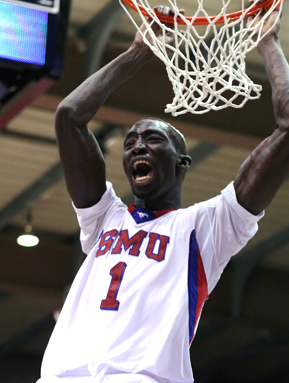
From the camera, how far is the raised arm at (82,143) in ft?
11.9

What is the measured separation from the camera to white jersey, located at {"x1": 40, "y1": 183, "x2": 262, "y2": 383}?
316cm

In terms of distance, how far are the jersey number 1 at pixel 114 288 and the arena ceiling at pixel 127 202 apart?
252 centimetres

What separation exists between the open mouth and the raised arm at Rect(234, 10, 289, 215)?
414 millimetres

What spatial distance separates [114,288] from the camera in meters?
3.31

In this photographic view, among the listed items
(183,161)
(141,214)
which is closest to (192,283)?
(141,214)

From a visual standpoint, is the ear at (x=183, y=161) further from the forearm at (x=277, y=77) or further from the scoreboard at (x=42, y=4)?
the scoreboard at (x=42, y=4)

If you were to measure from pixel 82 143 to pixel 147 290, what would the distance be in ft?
2.55

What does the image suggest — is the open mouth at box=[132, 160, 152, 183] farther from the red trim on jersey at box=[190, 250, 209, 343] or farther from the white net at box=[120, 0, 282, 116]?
the red trim on jersey at box=[190, 250, 209, 343]

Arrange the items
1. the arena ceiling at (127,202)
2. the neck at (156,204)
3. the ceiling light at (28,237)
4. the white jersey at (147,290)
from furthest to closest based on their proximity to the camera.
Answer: the ceiling light at (28,237) → the arena ceiling at (127,202) → the neck at (156,204) → the white jersey at (147,290)

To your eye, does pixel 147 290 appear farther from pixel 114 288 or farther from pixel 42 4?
pixel 42 4

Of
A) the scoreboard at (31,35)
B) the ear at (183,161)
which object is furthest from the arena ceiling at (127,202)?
the ear at (183,161)

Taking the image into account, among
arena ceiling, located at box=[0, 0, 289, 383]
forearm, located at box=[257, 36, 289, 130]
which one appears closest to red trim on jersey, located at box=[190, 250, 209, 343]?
forearm, located at box=[257, 36, 289, 130]

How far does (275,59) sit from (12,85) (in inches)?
77.2

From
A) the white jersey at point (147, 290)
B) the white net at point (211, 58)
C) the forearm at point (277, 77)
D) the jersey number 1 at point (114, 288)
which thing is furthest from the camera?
the white net at point (211, 58)
